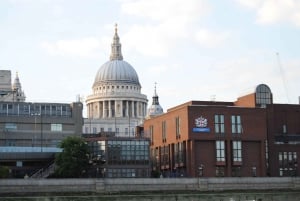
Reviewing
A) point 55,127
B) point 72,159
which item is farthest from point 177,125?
point 72,159

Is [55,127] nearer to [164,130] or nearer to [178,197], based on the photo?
[164,130]

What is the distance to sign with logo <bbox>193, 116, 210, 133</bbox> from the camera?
399ft

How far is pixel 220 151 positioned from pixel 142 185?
22728 mm

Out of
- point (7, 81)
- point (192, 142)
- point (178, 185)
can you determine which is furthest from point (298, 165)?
point (7, 81)

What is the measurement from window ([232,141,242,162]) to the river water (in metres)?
15.0

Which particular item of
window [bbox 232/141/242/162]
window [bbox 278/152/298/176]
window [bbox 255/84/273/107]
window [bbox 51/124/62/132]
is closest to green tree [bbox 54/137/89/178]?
window [bbox 51/124/62/132]

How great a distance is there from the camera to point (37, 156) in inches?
4850

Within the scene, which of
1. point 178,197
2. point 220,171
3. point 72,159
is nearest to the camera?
point 178,197

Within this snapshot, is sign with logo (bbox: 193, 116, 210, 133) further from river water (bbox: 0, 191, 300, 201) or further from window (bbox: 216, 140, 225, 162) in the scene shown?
river water (bbox: 0, 191, 300, 201)

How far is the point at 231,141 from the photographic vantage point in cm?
12350

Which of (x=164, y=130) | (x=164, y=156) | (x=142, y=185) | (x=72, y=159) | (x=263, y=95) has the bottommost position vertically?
(x=142, y=185)

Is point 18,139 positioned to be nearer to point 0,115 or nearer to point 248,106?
point 0,115

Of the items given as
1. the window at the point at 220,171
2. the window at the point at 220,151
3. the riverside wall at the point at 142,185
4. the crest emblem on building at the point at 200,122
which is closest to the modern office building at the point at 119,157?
the crest emblem on building at the point at 200,122

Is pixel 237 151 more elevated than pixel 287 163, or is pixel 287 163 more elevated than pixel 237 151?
pixel 237 151
